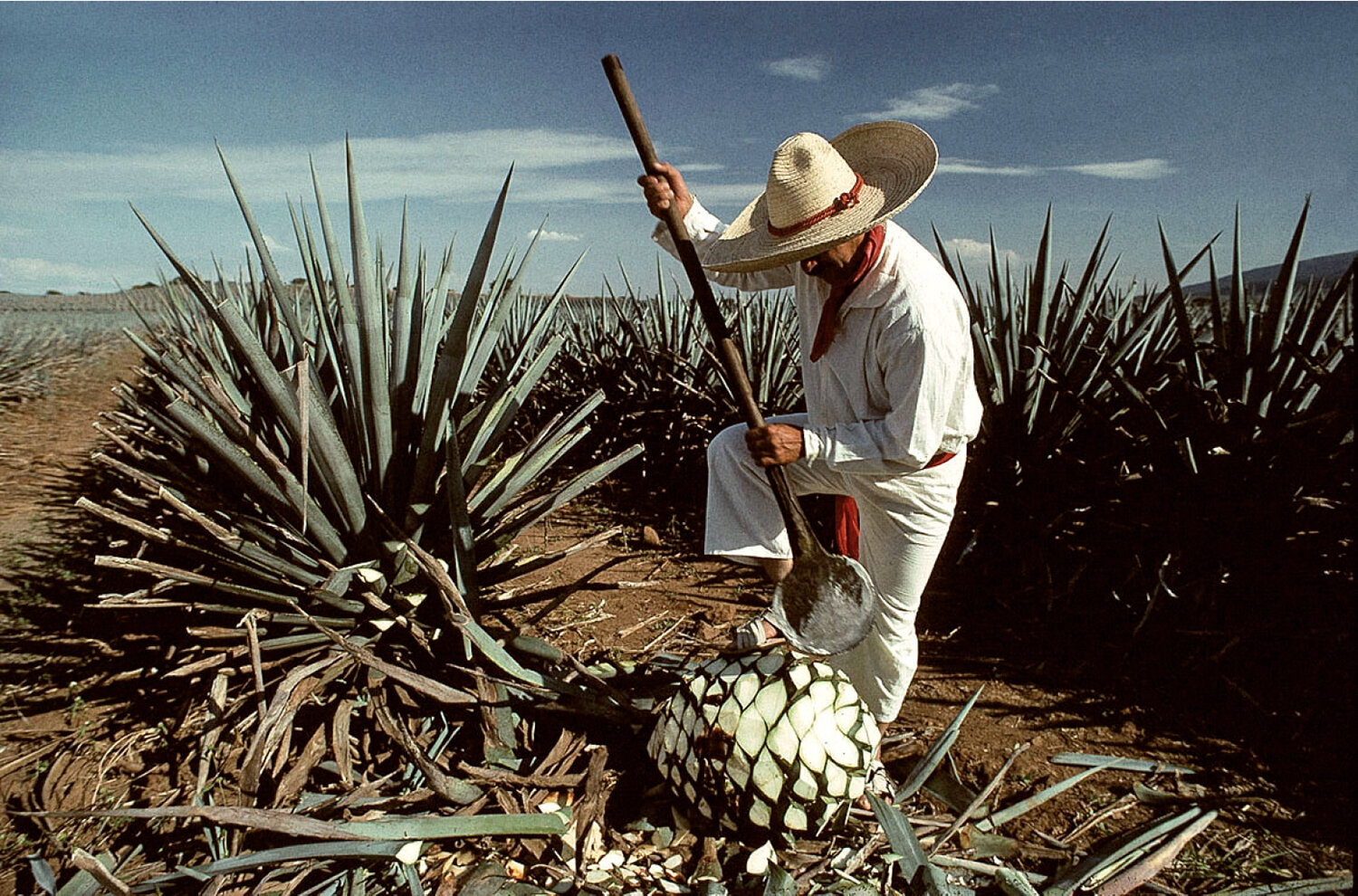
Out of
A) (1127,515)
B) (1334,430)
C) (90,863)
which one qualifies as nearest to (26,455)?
(90,863)

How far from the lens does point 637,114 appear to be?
219 centimetres

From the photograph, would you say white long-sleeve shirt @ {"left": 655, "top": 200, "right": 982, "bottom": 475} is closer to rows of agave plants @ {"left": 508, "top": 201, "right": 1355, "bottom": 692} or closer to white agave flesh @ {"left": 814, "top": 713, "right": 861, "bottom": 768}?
white agave flesh @ {"left": 814, "top": 713, "right": 861, "bottom": 768}

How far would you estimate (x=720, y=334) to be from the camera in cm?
215

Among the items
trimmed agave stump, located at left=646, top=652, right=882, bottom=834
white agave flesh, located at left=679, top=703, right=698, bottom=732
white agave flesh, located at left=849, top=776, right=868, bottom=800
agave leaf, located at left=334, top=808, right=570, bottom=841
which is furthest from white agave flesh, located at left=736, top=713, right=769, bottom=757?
agave leaf, located at left=334, top=808, right=570, bottom=841

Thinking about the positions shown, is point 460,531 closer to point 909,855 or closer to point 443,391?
point 443,391

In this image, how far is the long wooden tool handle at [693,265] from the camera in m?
2.10

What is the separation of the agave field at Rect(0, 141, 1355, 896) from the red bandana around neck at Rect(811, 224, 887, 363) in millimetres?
699

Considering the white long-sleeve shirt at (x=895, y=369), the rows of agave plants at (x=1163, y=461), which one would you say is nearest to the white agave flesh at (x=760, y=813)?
the white long-sleeve shirt at (x=895, y=369)

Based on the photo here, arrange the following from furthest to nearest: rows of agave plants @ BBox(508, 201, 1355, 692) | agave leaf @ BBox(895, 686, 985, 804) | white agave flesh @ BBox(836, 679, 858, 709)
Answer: rows of agave plants @ BBox(508, 201, 1355, 692), agave leaf @ BBox(895, 686, 985, 804), white agave flesh @ BBox(836, 679, 858, 709)

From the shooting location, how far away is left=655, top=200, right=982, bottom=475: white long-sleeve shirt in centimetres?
188

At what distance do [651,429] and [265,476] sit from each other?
10.7ft

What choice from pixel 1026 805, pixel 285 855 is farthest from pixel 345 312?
pixel 1026 805

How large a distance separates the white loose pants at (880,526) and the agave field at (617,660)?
23 cm

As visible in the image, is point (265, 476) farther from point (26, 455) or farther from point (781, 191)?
point (26, 455)
